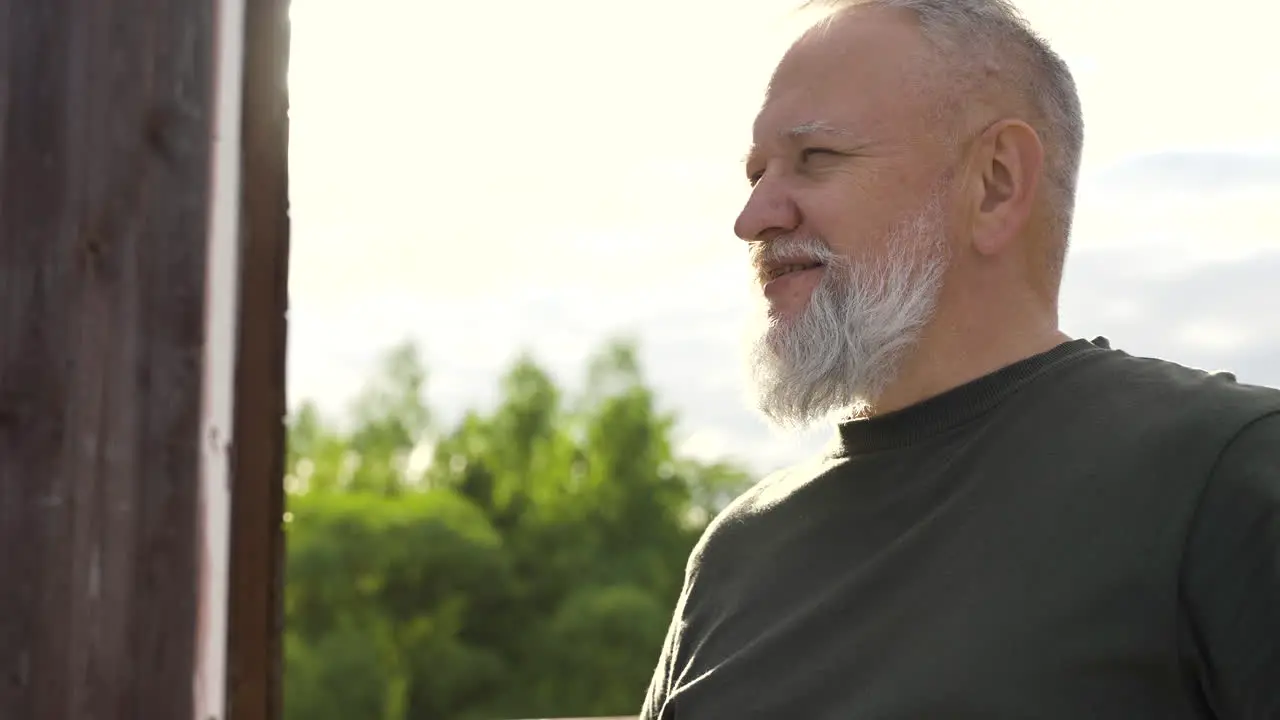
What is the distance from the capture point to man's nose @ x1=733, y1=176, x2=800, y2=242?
1569mm

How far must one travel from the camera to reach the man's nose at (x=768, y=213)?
157cm

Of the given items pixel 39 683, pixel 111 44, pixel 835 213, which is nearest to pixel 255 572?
pixel 39 683

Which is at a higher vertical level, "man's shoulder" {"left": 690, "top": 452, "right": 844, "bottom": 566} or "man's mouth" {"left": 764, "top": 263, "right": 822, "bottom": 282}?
"man's mouth" {"left": 764, "top": 263, "right": 822, "bottom": 282}

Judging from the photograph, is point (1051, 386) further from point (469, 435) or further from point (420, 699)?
point (469, 435)

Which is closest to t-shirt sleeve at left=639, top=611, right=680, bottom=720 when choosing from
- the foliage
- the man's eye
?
the man's eye

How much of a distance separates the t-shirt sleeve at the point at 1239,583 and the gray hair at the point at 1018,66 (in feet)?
1.51

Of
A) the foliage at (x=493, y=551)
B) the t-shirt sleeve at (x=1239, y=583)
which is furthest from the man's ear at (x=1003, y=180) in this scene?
the foliage at (x=493, y=551)

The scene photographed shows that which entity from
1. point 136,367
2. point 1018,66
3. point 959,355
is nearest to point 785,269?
point 959,355

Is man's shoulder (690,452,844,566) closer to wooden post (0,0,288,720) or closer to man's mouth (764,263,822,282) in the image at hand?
man's mouth (764,263,822,282)

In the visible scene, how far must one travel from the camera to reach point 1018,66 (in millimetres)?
1579

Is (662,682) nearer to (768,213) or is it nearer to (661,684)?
(661,684)

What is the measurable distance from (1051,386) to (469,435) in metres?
24.3

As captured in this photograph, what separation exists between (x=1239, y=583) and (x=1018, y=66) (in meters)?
0.71

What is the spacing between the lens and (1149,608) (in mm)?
1176
